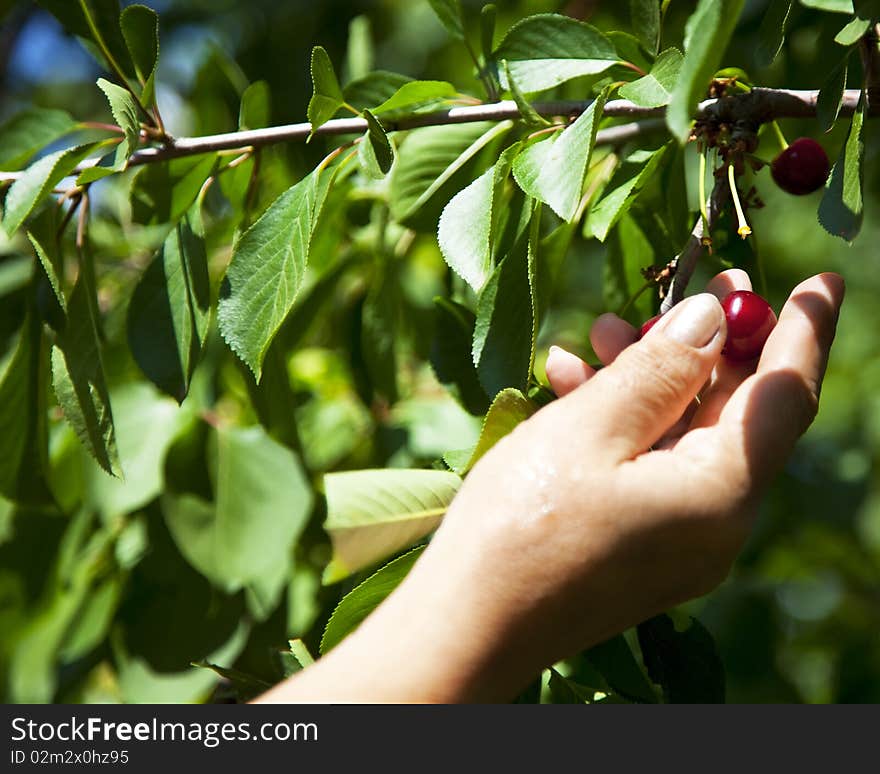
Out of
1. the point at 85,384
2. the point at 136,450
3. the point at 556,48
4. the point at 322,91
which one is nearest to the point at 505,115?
the point at 556,48

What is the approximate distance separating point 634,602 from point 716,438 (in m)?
0.15

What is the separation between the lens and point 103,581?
1.69 m

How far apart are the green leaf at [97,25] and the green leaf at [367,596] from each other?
0.68 meters

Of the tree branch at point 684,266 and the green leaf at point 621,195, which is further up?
the green leaf at point 621,195

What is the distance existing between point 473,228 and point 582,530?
0.33 meters

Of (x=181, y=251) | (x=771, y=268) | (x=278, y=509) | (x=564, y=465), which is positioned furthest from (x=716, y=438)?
(x=771, y=268)

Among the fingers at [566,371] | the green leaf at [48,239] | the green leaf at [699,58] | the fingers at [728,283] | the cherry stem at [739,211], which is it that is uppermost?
the green leaf at [699,58]

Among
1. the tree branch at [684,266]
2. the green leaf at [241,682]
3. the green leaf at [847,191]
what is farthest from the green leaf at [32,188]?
the green leaf at [847,191]

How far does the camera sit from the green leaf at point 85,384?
1104mm

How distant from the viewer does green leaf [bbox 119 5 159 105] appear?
3.69 feet

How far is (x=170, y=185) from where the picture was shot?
1.23m

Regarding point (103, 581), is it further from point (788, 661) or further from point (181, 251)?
point (788, 661)

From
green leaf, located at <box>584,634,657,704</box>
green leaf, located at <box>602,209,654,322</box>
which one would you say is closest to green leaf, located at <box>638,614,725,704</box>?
green leaf, located at <box>584,634,657,704</box>

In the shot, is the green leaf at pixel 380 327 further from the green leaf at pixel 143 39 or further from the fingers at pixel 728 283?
the fingers at pixel 728 283
